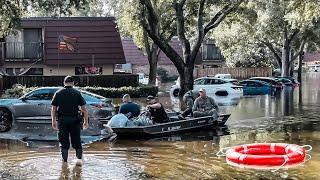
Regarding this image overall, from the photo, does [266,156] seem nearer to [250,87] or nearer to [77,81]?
[77,81]

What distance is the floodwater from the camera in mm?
10531

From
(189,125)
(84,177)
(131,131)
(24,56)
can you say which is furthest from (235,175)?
(24,56)

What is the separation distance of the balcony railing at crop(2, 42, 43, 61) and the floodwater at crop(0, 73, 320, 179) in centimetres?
2177

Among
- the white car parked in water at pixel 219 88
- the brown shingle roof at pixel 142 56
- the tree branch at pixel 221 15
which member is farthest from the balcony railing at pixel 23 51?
the brown shingle roof at pixel 142 56

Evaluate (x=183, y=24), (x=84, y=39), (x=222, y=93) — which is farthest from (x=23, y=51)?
(x=222, y=93)

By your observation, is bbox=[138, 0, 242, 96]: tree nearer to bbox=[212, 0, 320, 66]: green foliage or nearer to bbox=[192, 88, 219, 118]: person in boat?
bbox=[212, 0, 320, 66]: green foliage

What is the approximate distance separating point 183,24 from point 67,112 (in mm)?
21711

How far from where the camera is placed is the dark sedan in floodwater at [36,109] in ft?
59.5

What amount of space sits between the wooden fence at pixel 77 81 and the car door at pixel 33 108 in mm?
14586

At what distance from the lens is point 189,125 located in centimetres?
1709

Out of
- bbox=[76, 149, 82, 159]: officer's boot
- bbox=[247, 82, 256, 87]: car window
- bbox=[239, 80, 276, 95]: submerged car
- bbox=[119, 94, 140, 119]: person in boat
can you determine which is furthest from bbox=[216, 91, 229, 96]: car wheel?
bbox=[76, 149, 82, 159]: officer's boot

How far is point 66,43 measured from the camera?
37438 millimetres

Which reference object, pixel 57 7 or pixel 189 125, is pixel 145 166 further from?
pixel 57 7

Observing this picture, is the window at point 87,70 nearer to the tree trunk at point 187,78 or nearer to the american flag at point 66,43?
the american flag at point 66,43
